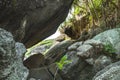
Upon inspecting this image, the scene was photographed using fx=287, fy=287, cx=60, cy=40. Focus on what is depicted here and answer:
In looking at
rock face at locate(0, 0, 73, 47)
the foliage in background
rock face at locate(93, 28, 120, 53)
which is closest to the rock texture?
rock face at locate(93, 28, 120, 53)

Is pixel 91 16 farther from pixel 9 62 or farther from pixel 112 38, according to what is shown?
pixel 9 62

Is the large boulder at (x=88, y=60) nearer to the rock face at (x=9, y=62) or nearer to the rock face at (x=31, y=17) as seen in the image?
the rock face at (x=31, y=17)

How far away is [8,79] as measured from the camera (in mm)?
5469

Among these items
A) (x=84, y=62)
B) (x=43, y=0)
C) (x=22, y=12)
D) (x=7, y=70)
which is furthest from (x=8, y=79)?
(x=84, y=62)

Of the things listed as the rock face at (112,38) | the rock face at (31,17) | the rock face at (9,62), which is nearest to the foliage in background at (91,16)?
the rock face at (112,38)

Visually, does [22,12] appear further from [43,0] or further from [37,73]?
[37,73]

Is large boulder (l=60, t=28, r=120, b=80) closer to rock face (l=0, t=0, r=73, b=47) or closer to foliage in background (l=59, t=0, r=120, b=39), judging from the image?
rock face (l=0, t=0, r=73, b=47)

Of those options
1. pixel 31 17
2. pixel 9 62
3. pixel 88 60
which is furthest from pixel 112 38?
pixel 9 62

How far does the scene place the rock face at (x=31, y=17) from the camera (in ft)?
23.9

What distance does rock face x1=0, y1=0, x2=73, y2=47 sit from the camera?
7.29 meters

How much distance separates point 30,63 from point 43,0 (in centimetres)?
272

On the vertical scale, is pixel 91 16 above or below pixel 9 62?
below

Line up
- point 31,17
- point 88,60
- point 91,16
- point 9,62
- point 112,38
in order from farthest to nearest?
point 91,16, point 112,38, point 88,60, point 31,17, point 9,62

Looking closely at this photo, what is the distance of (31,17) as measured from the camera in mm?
8211
